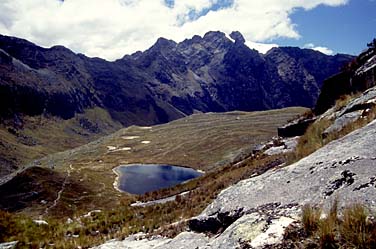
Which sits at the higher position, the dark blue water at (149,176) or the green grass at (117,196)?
the green grass at (117,196)

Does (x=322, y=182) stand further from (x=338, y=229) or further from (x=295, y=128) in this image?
(x=295, y=128)

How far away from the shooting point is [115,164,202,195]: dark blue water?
132250 mm

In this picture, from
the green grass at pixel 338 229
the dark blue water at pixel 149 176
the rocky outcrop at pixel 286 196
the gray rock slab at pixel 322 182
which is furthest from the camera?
the dark blue water at pixel 149 176

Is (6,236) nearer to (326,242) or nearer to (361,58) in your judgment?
(326,242)

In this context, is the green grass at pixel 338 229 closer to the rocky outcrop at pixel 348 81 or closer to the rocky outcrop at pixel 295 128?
the rocky outcrop at pixel 348 81

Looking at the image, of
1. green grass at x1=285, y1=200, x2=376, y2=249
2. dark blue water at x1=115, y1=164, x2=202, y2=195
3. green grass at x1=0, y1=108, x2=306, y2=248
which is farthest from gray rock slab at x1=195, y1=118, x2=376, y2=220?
dark blue water at x1=115, y1=164, x2=202, y2=195

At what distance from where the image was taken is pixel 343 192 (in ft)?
28.9

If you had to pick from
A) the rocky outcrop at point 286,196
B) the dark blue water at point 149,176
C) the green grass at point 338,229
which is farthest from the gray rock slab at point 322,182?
the dark blue water at point 149,176

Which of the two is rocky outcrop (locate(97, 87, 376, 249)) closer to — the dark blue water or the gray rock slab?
the gray rock slab

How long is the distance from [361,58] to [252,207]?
30.4 meters

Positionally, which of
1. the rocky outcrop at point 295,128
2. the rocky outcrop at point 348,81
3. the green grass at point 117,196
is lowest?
the green grass at point 117,196

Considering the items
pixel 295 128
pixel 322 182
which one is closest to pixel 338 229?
pixel 322 182

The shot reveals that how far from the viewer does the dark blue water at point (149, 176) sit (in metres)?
132

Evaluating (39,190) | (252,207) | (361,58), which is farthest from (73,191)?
(252,207)
